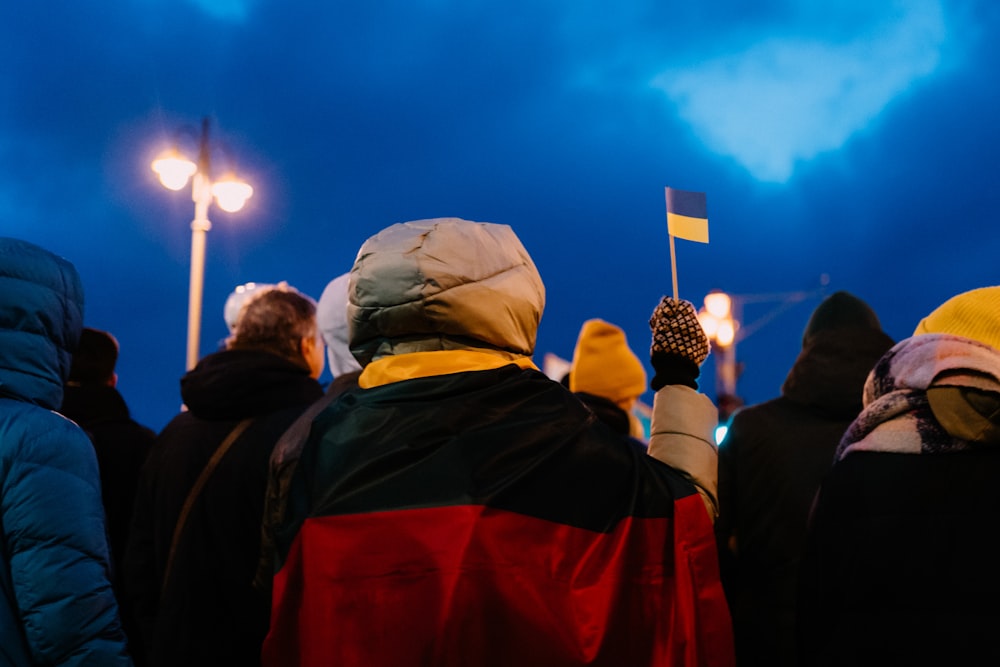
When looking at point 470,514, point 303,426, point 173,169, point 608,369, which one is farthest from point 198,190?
point 470,514

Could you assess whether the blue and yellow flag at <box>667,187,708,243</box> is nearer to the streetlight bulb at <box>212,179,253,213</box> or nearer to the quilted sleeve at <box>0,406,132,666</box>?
the quilted sleeve at <box>0,406,132,666</box>

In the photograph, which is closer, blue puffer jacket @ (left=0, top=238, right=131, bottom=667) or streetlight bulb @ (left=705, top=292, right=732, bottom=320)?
blue puffer jacket @ (left=0, top=238, right=131, bottom=667)

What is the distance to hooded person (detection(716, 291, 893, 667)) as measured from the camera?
3799 mm

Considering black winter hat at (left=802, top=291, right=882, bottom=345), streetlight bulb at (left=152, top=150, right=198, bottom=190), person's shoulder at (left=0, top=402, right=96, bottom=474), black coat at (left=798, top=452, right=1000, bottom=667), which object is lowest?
black coat at (left=798, top=452, right=1000, bottom=667)

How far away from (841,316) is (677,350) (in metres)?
1.89

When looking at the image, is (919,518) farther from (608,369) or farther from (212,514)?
(608,369)

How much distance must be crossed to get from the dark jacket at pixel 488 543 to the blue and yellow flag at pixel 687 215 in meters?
0.94

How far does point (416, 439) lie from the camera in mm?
2186

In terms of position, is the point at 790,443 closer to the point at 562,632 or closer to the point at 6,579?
the point at 562,632

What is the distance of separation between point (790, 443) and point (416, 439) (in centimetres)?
226

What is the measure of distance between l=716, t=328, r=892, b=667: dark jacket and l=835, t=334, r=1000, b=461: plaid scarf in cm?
137

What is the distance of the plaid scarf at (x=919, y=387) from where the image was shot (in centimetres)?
228

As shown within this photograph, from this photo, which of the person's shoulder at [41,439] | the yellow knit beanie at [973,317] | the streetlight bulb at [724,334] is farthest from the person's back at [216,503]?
the streetlight bulb at [724,334]

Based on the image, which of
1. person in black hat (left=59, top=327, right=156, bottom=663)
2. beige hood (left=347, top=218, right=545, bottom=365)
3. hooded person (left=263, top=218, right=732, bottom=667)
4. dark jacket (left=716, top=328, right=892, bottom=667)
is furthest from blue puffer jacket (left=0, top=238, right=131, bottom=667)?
dark jacket (left=716, top=328, right=892, bottom=667)
